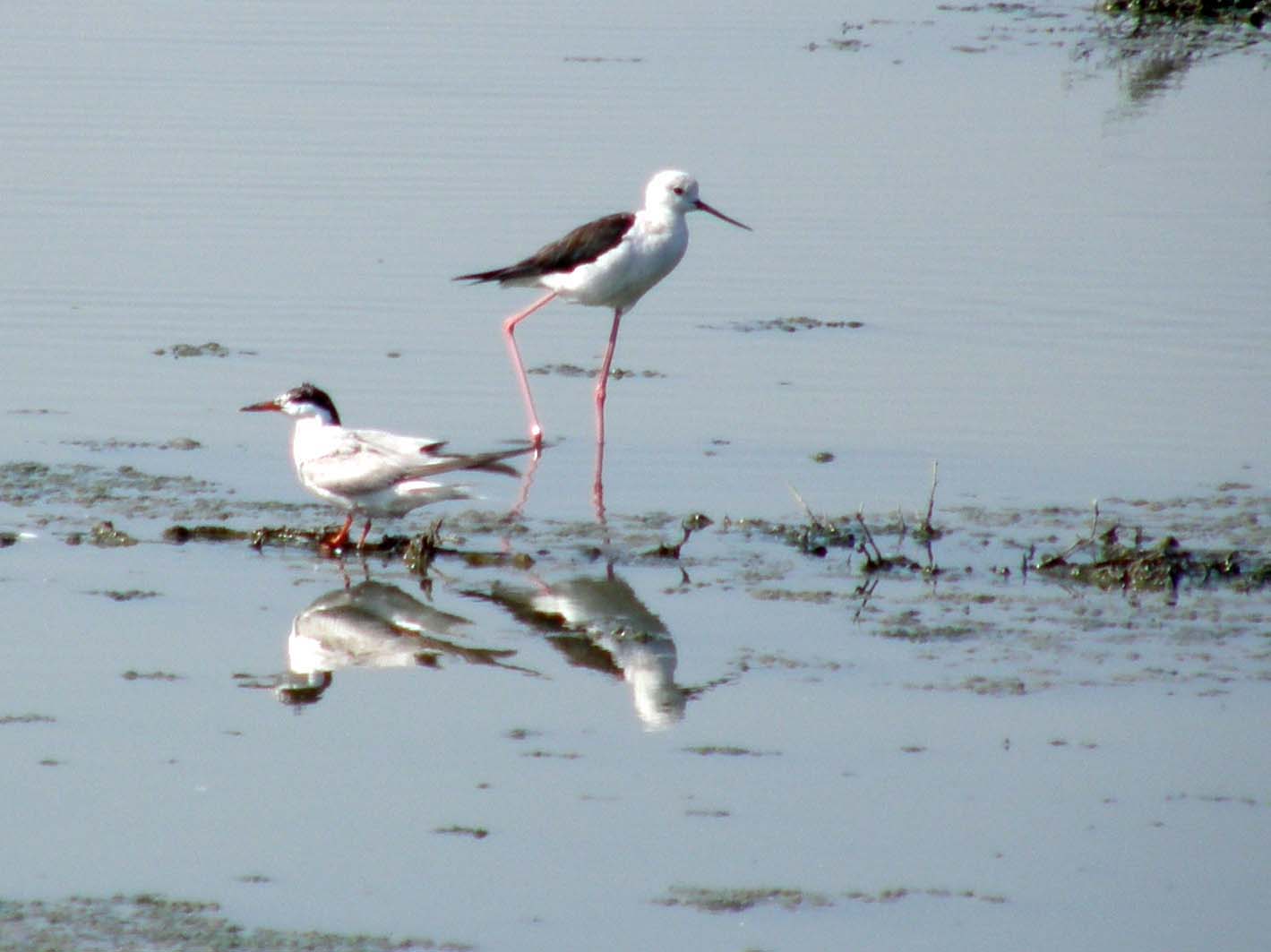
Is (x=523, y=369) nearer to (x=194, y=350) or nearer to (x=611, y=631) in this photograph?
(x=194, y=350)

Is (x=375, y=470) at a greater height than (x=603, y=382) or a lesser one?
lesser

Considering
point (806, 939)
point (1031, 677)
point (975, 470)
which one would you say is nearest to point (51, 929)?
point (806, 939)

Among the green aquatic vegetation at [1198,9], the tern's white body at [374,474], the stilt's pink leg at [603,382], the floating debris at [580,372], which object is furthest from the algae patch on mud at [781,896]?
the green aquatic vegetation at [1198,9]

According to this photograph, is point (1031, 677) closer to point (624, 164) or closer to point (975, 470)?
point (975, 470)

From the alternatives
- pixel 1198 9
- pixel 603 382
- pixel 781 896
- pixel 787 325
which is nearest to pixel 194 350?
pixel 603 382

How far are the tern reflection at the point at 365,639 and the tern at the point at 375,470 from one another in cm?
45

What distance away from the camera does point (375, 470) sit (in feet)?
28.4

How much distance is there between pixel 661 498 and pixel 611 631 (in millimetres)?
1868

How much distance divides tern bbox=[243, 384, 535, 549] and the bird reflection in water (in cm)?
50

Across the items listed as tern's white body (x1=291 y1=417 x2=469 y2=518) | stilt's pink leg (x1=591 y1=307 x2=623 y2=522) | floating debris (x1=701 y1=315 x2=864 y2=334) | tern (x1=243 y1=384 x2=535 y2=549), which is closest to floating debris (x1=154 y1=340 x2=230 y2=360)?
stilt's pink leg (x1=591 y1=307 x2=623 y2=522)

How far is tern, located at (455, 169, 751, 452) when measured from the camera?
38.4 ft

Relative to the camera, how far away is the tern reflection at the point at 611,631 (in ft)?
24.4

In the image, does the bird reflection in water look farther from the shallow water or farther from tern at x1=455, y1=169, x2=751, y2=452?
tern at x1=455, y1=169, x2=751, y2=452

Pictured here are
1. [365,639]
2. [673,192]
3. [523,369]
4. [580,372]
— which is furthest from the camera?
[580,372]
